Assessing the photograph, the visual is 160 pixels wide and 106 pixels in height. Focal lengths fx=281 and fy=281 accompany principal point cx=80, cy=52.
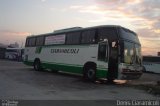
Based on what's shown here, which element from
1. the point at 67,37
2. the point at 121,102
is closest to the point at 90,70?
the point at 67,37

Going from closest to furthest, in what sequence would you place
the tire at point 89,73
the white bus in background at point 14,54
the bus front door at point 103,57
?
the bus front door at point 103,57 → the tire at point 89,73 → the white bus in background at point 14,54

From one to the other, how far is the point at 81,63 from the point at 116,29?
13.2 ft

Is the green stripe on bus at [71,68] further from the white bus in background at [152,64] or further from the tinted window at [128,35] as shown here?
the white bus in background at [152,64]

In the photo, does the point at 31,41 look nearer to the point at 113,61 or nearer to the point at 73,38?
the point at 73,38

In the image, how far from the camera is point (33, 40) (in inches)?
1109

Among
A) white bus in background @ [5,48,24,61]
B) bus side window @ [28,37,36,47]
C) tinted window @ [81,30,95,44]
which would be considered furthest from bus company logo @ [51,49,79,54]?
white bus in background @ [5,48,24,61]

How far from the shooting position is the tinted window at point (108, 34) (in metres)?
17.0

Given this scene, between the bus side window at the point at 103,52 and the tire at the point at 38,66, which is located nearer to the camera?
the bus side window at the point at 103,52

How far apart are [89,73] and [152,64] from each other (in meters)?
22.5

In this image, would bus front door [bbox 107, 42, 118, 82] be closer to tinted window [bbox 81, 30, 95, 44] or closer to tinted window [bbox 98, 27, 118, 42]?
tinted window [bbox 98, 27, 118, 42]

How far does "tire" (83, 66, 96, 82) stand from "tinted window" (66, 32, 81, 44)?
2.43 metres

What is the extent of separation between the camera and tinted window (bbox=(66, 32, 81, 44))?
2064 cm

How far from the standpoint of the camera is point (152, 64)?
3909cm

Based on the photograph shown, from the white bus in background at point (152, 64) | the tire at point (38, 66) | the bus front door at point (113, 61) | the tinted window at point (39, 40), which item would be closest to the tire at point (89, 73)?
the bus front door at point (113, 61)
